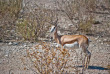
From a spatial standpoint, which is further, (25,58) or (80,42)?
(25,58)

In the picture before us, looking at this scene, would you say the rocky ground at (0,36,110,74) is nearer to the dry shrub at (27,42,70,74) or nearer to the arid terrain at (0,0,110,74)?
the arid terrain at (0,0,110,74)

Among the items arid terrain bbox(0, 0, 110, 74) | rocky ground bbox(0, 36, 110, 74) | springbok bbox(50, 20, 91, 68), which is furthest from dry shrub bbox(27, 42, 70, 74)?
springbok bbox(50, 20, 91, 68)

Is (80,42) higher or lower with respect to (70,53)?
higher

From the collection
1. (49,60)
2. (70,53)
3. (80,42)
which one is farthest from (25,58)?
(49,60)

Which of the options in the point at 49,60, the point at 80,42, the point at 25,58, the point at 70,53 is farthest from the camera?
the point at 70,53

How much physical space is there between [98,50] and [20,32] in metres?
2.70

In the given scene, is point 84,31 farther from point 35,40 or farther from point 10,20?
point 10,20

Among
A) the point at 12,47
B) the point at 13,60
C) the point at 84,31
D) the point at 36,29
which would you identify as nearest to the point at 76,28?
the point at 84,31

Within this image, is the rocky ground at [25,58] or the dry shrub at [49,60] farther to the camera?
the rocky ground at [25,58]

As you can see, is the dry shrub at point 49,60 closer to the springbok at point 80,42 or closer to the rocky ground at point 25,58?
the rocky ground at point 25,58

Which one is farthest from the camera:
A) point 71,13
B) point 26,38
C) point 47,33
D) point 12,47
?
point 71,13

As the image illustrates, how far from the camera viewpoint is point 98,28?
9.23m

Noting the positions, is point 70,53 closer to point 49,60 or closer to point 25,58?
point 25,58

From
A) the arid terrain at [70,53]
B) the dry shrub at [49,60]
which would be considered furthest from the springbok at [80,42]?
the dry shrub at [49,60]
